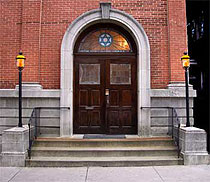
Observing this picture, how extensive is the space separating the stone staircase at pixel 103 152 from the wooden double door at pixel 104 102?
3.87ft

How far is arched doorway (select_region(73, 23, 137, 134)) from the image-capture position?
25.8 feet

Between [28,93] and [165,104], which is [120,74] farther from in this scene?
[28,93]

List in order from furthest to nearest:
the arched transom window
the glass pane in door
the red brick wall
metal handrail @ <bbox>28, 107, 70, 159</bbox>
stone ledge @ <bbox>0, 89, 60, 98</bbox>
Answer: the arched transom window
the glass pane in door
the red brick wall
stone ledge @ <bbox>0, 89, 60, 98</bbox>
metal handrail @ <bbox>28, 107, 70, 159</bbox>

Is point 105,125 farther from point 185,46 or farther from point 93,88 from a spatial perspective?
point 185,46

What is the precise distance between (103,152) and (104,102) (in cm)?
217

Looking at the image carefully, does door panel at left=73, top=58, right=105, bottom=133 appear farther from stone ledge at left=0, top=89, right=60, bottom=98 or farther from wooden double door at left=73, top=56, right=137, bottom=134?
stone ledge at left=0, top=89, right=60, bottom=98

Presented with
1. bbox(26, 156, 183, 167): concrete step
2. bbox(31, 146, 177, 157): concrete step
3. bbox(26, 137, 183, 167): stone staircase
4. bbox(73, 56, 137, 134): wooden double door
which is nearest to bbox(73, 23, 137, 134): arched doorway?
bbox(73, 56, 137, 134): wooden double door

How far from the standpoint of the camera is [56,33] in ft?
25.6

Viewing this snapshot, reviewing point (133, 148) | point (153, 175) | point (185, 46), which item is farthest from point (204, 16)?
point (153, 175)

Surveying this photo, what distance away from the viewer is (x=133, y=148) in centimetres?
642

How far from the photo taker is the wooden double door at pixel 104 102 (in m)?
7.86

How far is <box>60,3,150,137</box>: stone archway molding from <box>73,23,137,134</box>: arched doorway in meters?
0.31

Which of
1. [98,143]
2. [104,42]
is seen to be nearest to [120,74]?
[104,42]

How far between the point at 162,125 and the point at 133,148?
1.62m
